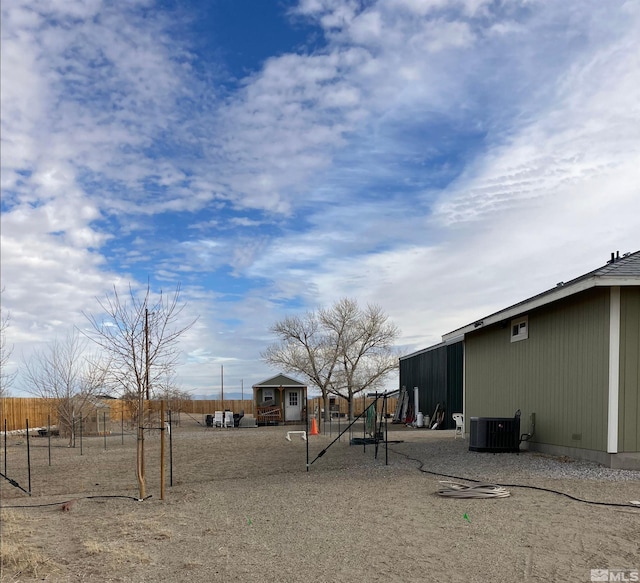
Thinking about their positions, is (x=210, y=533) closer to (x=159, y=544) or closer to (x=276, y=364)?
(x=159, y=544)

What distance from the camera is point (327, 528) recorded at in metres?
6.44

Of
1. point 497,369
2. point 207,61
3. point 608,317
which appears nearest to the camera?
point 608,317

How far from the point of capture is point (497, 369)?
1397 cm

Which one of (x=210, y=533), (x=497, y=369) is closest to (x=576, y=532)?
(x=210, y=533)

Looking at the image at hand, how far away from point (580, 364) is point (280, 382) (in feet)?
85.3

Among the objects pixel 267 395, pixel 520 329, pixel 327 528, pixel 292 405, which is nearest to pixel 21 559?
pixel 327 528

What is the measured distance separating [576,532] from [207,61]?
9047mm

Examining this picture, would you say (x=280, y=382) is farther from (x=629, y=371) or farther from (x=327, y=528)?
(x=327, y=528)

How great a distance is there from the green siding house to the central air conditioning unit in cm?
38

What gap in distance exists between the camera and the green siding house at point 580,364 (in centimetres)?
908

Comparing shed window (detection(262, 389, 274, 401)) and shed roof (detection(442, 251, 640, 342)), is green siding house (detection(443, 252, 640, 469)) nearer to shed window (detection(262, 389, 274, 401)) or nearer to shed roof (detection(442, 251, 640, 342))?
shed roof (detection(442, 251, 640, 342))

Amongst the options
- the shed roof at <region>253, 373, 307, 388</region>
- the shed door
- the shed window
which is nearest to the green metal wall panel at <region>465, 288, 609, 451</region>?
the shed roof at <region>253, 373, 307, 388</region>

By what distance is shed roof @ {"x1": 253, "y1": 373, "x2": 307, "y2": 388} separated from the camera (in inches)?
1356

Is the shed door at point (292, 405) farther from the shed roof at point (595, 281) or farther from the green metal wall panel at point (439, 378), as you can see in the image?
the shed roof at point (595, 281)
